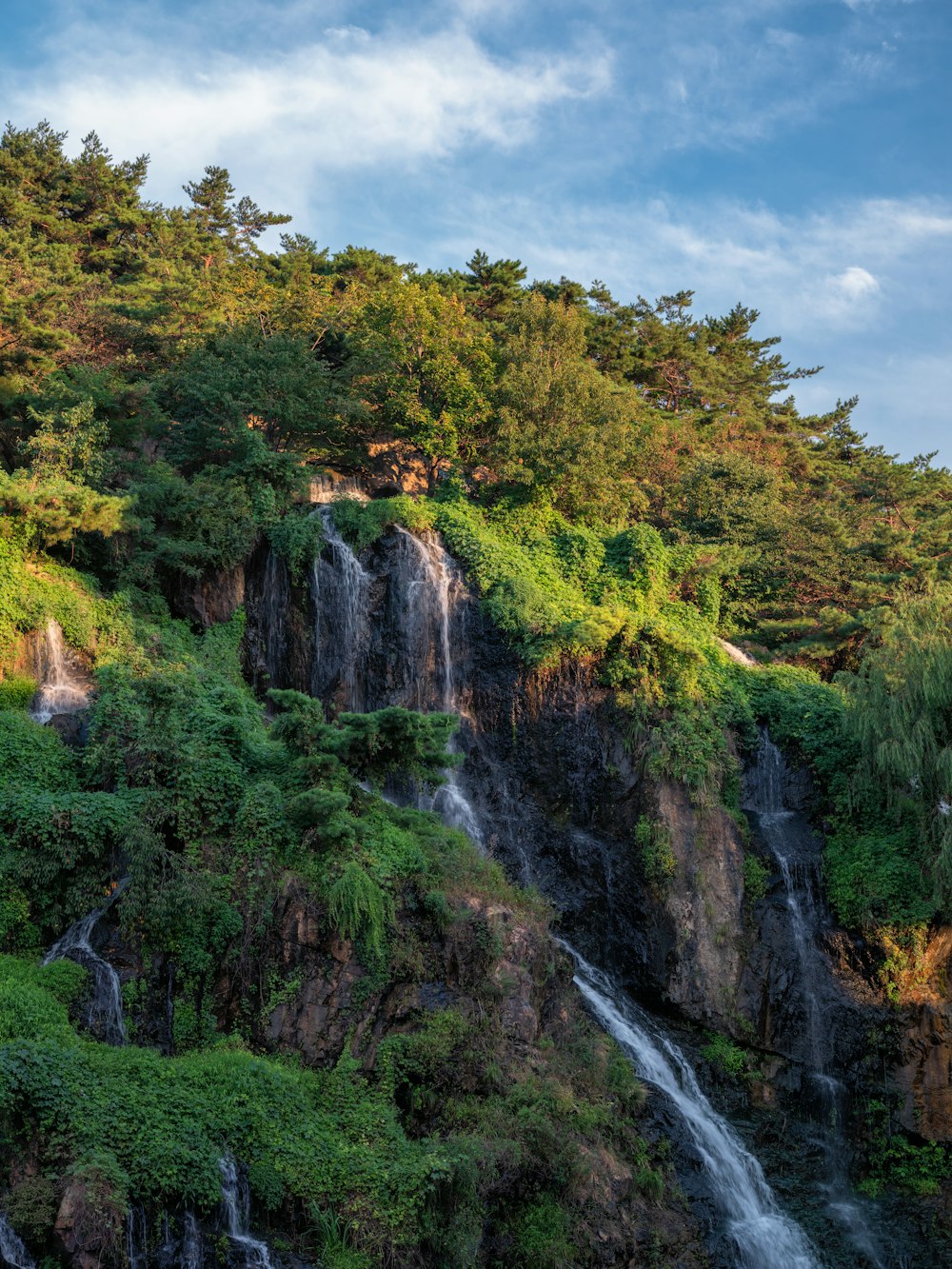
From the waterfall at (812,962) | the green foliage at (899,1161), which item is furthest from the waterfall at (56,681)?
the green foliage at (899,1161)

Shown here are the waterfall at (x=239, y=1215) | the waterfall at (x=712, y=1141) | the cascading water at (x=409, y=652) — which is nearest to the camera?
the waterfall at (x=239, y=1215)

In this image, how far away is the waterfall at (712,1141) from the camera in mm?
15422

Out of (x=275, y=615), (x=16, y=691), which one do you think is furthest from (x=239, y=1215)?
(x=275, y=615)

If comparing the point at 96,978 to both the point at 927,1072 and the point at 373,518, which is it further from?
the point at 927,1072

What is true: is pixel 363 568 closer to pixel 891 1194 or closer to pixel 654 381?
pixel 891 1194

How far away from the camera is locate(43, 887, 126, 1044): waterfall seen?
45.6 feet

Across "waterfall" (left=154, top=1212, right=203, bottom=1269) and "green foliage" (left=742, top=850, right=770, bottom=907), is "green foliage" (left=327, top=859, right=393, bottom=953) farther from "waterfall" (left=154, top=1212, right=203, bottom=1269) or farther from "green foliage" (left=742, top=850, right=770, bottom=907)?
"green foliage" (left=742, top=850, right=770, bottom=907)

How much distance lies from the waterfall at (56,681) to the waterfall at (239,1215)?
9543mm

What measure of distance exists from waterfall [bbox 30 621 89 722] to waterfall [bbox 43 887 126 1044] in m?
5.15

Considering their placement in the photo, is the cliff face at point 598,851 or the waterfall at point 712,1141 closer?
the waterfall at point 712,1141

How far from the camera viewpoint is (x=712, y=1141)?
16.6 meters

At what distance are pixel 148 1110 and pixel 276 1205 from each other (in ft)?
6.18

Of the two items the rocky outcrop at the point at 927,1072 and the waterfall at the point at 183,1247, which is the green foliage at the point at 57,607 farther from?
the rocky outcrop at the point at 927,1072

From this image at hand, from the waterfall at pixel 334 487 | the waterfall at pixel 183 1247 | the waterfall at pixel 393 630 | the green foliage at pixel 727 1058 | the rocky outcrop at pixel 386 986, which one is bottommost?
the green foliage at pixel 727 1058
